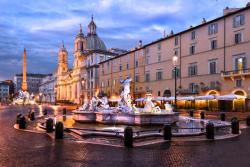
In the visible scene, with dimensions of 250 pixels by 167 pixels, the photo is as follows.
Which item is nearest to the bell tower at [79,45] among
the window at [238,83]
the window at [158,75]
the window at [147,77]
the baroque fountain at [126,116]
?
the window at [147,77]

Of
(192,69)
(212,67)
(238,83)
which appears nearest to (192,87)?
(192,69)

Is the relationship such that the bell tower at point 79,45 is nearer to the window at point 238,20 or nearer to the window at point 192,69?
the window at point 192,69

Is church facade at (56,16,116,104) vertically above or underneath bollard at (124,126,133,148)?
above

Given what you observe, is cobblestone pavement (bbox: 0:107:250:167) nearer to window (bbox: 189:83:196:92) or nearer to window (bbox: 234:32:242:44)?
window (bbox: 234:32:242:44)

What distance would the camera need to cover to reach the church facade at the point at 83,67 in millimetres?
109375

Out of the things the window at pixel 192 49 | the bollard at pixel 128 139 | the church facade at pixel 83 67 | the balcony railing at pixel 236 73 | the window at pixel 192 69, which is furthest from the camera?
the church facade at pixel 83 67

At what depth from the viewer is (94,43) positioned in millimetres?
128500

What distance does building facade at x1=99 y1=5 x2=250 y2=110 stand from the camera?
149ft

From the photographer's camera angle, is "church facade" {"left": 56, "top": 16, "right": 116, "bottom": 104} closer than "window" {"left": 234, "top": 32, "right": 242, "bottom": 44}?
No

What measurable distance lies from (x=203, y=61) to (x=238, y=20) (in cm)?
952

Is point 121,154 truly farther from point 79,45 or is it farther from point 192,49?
point 79,45

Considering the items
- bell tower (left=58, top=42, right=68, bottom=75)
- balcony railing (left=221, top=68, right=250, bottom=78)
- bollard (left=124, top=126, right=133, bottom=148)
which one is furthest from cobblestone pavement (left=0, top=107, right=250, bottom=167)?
bell tower (left=58, top=42, right=68, bottom=75)

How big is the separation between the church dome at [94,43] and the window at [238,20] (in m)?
86.1

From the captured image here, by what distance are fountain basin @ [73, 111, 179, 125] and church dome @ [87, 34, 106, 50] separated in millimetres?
104778
